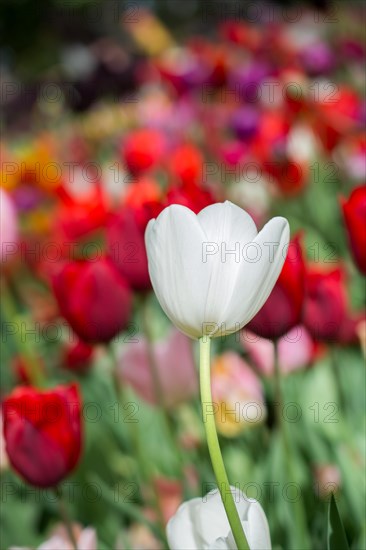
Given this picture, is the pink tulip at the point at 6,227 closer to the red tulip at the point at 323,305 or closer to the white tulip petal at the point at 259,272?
the red tulip at the point at 323,305

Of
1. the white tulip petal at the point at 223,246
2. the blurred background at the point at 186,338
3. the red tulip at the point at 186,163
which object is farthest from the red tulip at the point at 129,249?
the red tulip at the point at 186,163

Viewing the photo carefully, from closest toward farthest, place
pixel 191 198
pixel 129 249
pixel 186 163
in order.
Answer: pixel 191 198, pixel 129 249, pixel 186 163

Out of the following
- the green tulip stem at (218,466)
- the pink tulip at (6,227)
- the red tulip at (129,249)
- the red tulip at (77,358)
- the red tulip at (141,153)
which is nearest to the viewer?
the green tulip stem at (218,466)

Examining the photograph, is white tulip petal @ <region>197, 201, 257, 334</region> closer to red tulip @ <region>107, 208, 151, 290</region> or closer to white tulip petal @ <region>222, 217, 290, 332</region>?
white tulip petal @ <region>222, 217, 290, 332</region>

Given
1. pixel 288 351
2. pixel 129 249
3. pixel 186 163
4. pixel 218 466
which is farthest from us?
pixel 186 163

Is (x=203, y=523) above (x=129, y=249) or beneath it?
beneath

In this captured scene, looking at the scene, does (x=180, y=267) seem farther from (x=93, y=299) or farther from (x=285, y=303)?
(x=93, y=299)

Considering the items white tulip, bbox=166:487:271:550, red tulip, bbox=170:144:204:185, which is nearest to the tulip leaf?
white tulip, bbox=166:487:271:550

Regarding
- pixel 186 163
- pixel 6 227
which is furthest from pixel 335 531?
pixel 186 163
